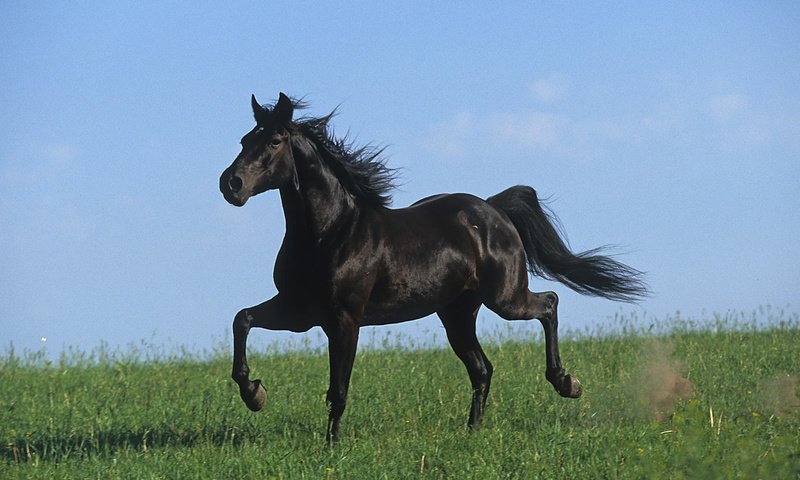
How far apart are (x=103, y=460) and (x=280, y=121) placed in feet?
9.74

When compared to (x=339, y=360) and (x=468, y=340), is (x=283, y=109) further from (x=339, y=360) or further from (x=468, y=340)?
(x=468, y=340)

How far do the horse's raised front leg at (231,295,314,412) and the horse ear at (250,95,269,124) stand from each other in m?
1.38

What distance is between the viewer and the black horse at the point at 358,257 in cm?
705

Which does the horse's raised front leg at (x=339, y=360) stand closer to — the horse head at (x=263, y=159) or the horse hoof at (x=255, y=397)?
the horse hoof at (x=255, y=397)

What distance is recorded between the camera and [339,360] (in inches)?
277

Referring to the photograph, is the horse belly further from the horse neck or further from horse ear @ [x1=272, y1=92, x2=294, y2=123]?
horse ear @ [x1=272, y1=92, x2=294, y2=123]

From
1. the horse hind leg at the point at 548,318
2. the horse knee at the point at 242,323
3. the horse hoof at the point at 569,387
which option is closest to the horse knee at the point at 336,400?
the horse knee at the point at 242,323

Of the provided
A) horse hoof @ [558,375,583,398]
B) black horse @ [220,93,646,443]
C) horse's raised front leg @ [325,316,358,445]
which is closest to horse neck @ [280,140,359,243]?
black horse @ [220,93,646,443]

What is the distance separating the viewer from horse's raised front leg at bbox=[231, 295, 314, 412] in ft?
23.4

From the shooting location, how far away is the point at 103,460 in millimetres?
7207

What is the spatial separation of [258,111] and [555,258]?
3648mm

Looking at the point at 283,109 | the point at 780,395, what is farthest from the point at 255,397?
the point at 780,395

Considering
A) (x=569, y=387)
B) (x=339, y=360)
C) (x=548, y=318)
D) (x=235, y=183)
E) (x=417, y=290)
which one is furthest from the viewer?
(x=548, y=318)

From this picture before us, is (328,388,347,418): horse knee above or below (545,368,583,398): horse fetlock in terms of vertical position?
below
